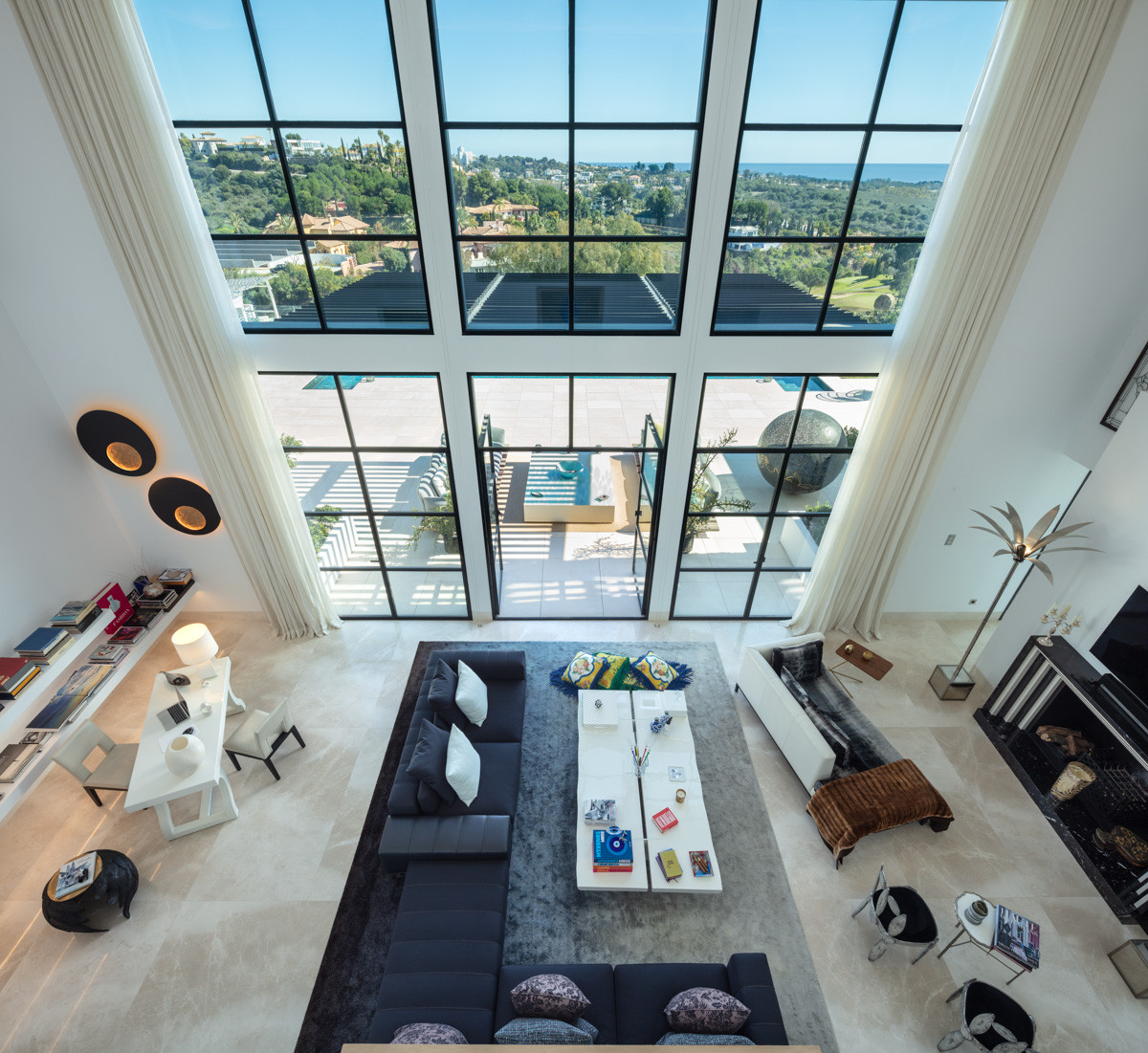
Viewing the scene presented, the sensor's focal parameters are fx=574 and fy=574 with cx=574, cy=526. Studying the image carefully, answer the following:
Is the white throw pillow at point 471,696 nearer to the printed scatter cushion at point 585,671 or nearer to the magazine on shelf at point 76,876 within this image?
the printed scatter cushion at point 585,671

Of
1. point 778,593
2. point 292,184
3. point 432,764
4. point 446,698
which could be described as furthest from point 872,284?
point 432,764

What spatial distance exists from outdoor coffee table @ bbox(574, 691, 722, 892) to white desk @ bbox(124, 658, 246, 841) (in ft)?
10.7

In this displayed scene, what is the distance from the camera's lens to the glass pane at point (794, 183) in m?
4.95

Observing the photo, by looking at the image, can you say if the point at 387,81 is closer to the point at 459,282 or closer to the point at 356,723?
the point at 459,282

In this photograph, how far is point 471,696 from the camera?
18.6 feet

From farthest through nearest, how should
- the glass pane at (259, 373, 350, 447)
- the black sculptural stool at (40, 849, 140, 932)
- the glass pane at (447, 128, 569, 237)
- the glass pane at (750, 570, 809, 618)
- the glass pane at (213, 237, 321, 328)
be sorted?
the glass pane at (750, 570, 809, 618), the glass pane at (259, 373, 350, 447), the glass pane at (213, 237, 321, 328), the glass pane at (447, 128, 569, 237), the black sculptural stool at (40, 849, 140, 932)

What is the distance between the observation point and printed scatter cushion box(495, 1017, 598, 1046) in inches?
138

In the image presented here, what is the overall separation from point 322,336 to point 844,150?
5.11 metres

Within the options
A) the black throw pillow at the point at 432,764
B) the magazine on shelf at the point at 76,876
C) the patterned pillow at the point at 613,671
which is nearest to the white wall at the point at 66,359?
the magazine on shelf at the point at 76,876

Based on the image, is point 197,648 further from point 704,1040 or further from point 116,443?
point 704,1040

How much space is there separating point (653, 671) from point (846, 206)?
16.4ft

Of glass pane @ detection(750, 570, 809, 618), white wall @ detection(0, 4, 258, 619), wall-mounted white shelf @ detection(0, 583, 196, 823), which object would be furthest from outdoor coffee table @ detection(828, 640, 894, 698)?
wall-mounted white shelf @ detection(0, 583, 196, 823)

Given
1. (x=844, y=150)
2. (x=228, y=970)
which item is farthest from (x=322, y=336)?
(x=228, y=970)

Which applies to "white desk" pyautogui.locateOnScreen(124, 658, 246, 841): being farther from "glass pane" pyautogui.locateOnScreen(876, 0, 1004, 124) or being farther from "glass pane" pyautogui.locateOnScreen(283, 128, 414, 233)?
"glass pane" pyautogui.locateOnScreen(876, 0, 1004, 124)
